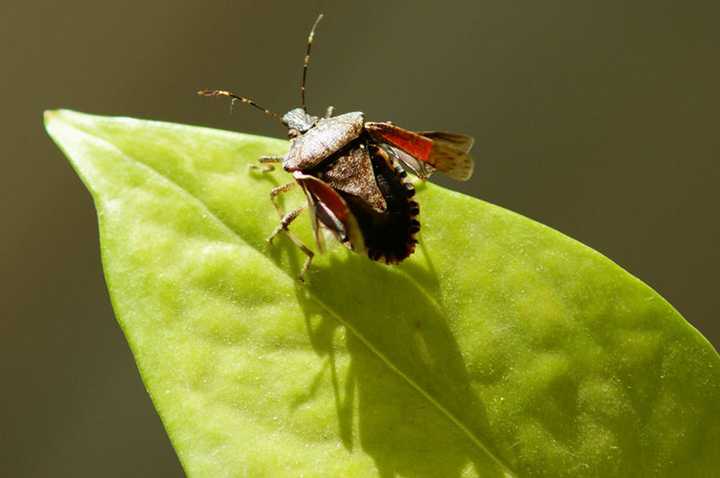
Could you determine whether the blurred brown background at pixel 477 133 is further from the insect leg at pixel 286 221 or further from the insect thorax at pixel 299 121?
the insect leg at pixel 286 221

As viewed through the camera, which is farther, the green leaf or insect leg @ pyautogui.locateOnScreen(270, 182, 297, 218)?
insect leg @ pyautogui.locateOnScreen(270, 182, 297, 218)

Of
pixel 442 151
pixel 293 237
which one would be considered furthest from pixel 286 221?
pixel 442 151

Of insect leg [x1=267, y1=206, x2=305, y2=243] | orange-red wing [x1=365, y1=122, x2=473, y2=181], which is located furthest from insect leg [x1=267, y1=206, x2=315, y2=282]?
orange-red wing [x1=365, y1=122, x2=473, y2=181]

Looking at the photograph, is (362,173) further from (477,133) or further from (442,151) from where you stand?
(477,133)

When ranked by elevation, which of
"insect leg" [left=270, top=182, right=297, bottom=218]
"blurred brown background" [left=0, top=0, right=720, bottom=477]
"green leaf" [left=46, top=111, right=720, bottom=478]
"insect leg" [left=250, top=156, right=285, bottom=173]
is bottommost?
"blurred brown background" [left=0, top=0, right=720, bottom=477]

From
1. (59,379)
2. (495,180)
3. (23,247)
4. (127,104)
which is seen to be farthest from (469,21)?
(59,379)

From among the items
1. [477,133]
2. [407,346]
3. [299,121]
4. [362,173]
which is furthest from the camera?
[477,133]

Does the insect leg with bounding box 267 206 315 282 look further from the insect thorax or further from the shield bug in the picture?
the insect thorax

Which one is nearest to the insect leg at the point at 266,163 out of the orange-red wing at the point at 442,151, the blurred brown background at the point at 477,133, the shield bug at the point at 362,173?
the shield bug at the point at 362,173
